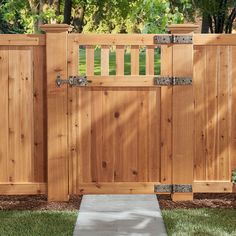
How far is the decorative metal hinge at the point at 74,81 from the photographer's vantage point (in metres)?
6.80

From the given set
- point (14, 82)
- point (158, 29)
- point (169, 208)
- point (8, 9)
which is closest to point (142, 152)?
point (169, 208)

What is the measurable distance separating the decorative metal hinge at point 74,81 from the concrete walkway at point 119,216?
A: 4.39ft

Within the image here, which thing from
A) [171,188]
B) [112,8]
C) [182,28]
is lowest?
[171,188]

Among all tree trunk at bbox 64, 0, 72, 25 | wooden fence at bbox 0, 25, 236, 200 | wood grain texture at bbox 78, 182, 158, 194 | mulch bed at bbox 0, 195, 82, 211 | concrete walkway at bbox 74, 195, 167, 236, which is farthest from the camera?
tree trunk at bbox 64, 0, 72, 25

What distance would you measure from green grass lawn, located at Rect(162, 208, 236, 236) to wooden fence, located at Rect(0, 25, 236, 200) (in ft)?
2.03

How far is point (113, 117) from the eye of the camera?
6883 millimetres

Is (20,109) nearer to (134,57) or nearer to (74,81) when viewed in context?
(74,81)

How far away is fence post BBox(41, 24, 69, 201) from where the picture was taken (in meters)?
6.78

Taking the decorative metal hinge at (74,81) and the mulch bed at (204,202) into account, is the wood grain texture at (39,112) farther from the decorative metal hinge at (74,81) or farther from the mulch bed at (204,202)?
the mulch bed at (204,202)

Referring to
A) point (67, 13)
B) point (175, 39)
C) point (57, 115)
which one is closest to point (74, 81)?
point (57, 115)

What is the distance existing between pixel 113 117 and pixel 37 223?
160 centimetres

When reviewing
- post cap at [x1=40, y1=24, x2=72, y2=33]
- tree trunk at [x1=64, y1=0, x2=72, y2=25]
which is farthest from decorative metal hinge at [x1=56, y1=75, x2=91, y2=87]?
tree trunk at [x1=64, y1=0, x2=72, y2=25]

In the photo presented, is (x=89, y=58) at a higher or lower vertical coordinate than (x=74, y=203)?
higher

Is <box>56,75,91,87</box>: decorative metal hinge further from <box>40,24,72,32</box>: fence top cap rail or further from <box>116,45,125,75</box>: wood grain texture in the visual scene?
<box>40,24,72,32</box>: fence top cap rail
